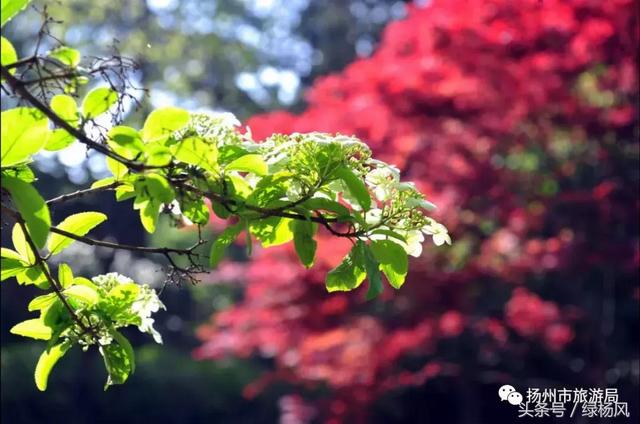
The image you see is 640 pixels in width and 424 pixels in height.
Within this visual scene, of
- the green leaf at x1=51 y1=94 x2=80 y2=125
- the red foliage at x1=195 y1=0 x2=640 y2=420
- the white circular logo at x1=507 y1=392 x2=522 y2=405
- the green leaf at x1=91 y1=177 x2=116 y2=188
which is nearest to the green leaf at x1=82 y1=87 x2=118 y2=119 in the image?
the green leaf at x1=51 y1=94 x2=80 y2=125

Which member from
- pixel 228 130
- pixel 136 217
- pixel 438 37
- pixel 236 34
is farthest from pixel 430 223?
pixel 236 34

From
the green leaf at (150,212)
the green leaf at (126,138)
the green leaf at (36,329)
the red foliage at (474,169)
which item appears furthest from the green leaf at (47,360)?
the red foliage at (474,169)

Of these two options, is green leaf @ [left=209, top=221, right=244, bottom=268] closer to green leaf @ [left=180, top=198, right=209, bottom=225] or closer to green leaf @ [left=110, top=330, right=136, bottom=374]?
green leaf @ [left=180, top=198, right=209, bottom=225]

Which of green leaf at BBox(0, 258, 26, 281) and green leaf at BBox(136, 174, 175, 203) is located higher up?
green leaf at BBox(136, 174, 175, 203)

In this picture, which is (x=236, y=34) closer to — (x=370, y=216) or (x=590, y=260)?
(x=590, y=260)

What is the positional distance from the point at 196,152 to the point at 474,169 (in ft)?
12.4

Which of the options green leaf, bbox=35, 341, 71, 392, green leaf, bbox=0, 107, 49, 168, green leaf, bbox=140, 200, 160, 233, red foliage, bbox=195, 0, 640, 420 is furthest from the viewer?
red foliage, bbox=195, 0, 640, 420

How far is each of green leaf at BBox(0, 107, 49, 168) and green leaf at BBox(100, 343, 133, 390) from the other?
279mm

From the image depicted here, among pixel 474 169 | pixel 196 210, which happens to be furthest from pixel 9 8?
pixel 474 169

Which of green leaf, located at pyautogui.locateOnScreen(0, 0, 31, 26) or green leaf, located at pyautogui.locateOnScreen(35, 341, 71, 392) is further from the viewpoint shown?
green leaf, located at pyautogui.locateOnScreen(35, 341, 71, 392)

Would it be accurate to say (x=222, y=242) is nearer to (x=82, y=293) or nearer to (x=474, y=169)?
(x=82, y=293)

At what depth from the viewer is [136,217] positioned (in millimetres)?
8922

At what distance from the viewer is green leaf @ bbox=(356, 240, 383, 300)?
2.66ft

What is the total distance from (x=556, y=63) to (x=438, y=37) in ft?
1.92
